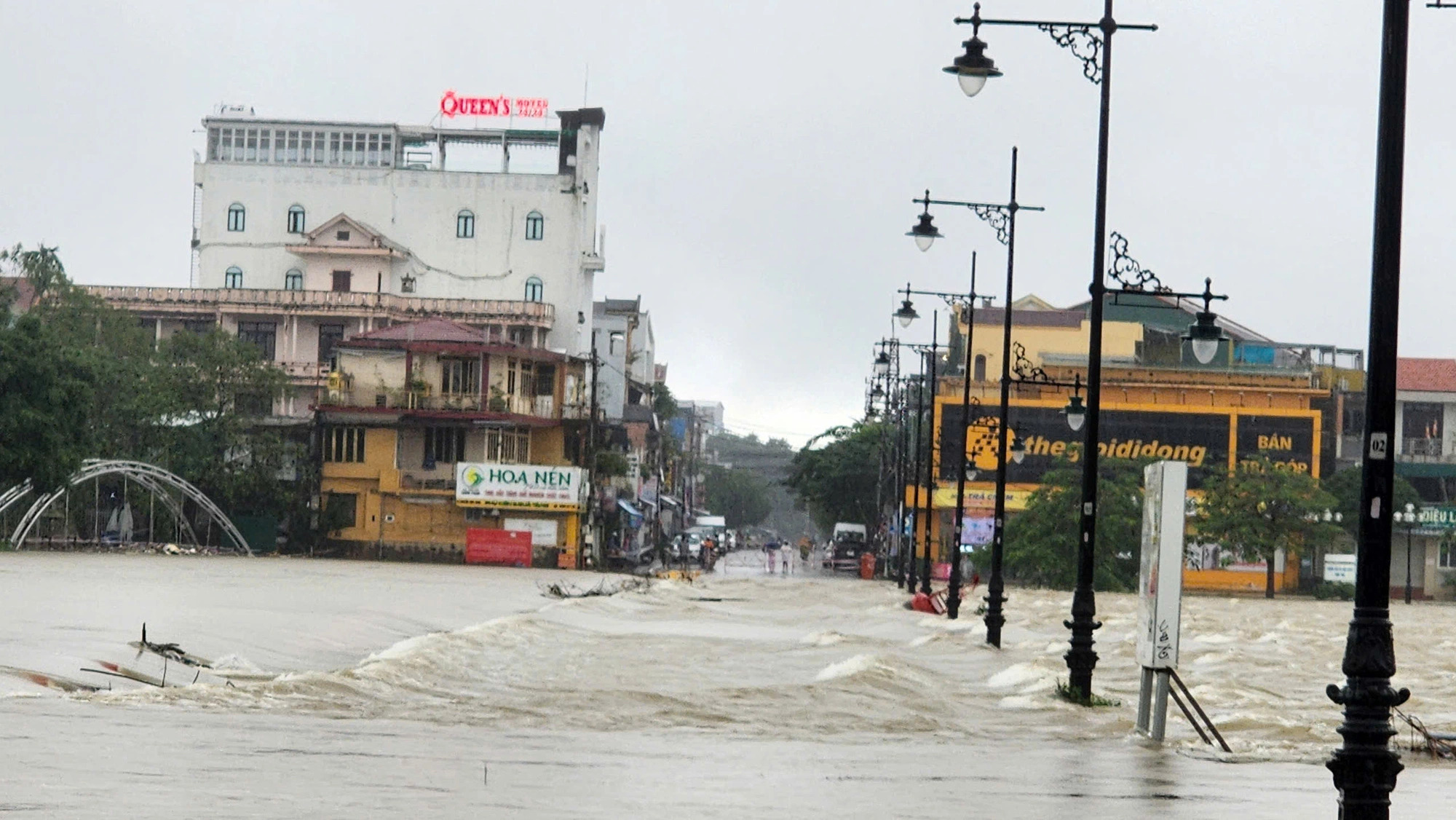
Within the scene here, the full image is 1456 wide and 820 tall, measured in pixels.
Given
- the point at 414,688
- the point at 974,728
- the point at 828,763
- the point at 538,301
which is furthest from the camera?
the point at 538,301

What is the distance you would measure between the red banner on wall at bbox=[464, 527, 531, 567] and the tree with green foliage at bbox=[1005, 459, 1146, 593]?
67.9 feet

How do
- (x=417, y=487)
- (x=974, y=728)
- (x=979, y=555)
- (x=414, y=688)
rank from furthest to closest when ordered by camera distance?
(x=417, y=487)
(x=979, y=555)
(x=414, y=688)
(x=974, y=728)

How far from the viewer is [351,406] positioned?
91438 mm

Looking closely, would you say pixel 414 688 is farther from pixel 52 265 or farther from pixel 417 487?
pixel 52 265

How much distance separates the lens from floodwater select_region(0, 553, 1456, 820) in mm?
12375

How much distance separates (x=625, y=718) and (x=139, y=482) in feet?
223

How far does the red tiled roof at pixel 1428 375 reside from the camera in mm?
101250

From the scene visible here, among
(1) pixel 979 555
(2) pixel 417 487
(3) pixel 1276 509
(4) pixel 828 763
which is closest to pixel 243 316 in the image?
(2) pixel 417 487

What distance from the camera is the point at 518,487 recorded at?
89.6 metres

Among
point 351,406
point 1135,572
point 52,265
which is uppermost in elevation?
point 52,265

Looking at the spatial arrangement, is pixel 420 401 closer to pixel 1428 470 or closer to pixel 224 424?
pixel 224 424

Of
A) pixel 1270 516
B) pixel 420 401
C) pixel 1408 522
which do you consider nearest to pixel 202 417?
pixel 420 401

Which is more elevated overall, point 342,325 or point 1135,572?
point 342,325

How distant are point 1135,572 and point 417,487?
30.4 metres
